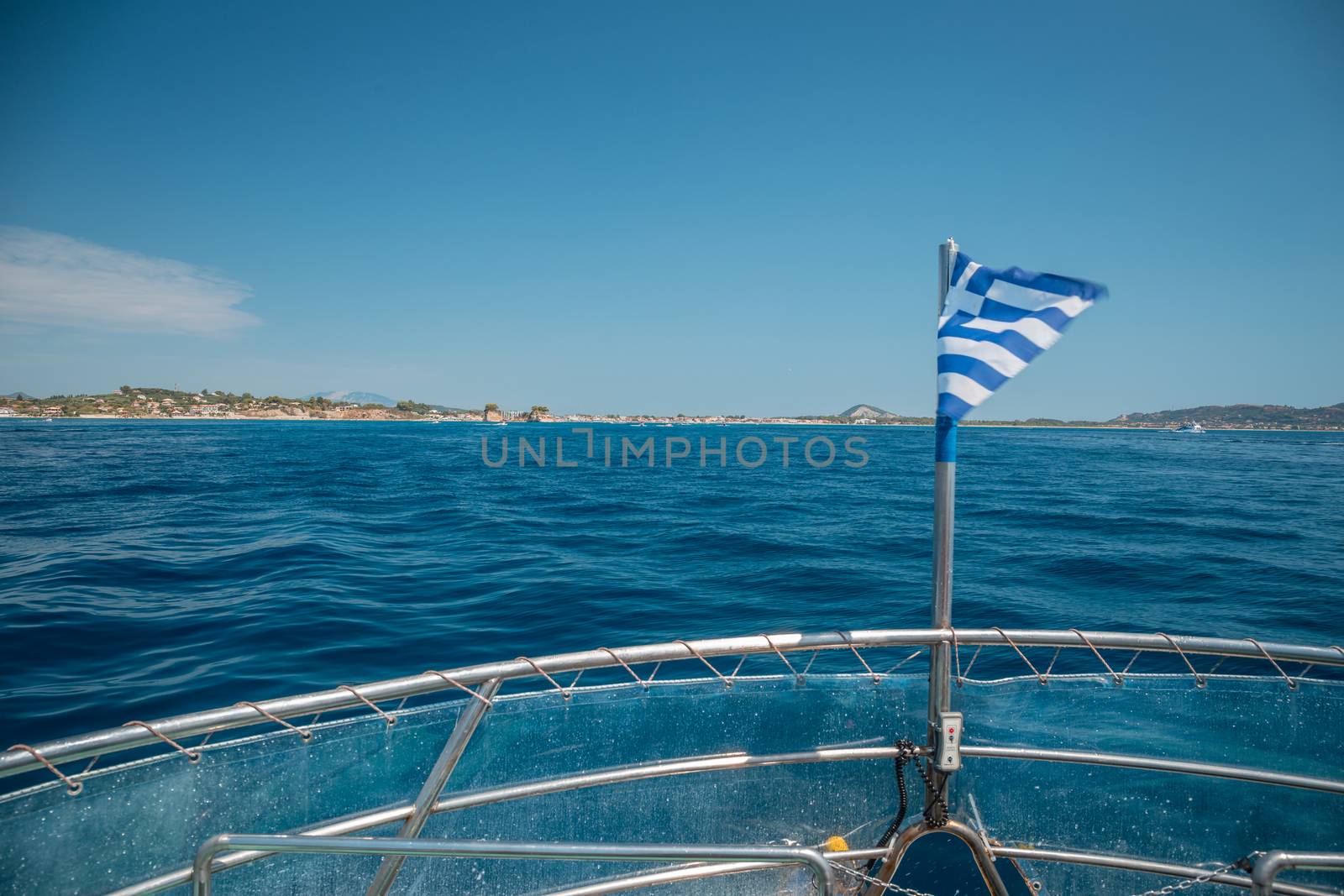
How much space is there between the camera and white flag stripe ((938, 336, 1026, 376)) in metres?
2.77

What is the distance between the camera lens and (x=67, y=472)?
87.0ft

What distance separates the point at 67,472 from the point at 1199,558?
37.5 meters

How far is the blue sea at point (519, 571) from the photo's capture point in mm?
7344

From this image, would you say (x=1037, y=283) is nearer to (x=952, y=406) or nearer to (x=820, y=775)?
(x=952, y=406)

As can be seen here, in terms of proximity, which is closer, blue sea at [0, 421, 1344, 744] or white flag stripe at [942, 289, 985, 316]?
white flag stripe at [942, 289, 985, 316]

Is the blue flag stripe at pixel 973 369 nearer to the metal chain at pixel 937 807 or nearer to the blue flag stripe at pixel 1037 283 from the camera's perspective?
the blue flag stripe at pixel 1037 283

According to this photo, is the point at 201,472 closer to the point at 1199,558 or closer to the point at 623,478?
the point at 623,478

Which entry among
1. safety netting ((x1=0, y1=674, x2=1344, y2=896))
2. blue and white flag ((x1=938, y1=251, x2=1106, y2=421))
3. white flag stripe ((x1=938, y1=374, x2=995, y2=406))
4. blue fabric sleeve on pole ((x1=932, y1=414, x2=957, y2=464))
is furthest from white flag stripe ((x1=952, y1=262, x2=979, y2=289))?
safety netting ((x1=0, y1=674, x2=1344, y2=896))

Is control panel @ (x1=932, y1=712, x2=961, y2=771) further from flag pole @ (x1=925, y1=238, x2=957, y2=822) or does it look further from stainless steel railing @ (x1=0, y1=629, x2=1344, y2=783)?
stainless steel railing @ (x1=0, y1=629, x2=1344, y2=783)

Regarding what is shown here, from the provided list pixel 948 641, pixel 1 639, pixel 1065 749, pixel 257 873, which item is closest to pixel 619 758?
pixel 257 873

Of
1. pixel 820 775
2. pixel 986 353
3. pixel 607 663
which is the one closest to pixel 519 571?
pixel 820 775

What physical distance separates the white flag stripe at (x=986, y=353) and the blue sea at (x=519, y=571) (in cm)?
629

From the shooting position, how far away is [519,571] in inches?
468

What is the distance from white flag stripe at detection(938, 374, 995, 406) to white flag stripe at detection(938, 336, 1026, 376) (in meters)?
0.10
